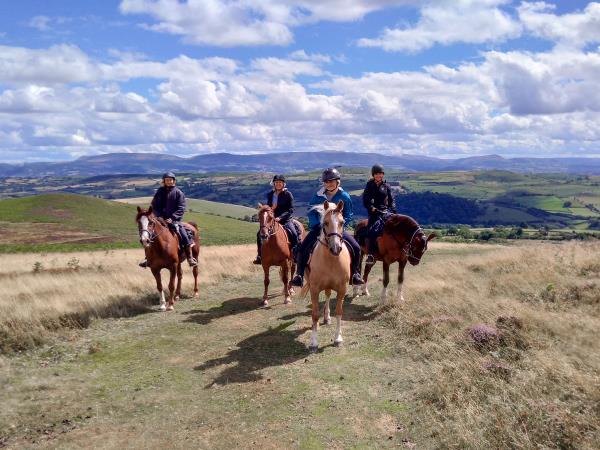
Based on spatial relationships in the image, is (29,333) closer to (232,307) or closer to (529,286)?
(232,307)

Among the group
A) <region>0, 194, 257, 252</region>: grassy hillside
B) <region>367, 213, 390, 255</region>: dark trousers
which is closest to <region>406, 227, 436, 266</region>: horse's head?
<region>367, 213, 390, 255</region>: dark trousers

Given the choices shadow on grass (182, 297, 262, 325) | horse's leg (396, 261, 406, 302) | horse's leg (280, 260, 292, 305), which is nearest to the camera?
shadow on grass (182, 297, 262, 325)

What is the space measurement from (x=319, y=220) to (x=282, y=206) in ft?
15.6

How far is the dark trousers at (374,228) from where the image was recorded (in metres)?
14.6

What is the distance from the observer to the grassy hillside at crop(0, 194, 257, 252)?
205 feet

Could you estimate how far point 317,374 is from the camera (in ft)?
28.5

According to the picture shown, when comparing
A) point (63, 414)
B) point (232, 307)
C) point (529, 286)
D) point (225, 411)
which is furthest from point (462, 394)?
point (232, 307)

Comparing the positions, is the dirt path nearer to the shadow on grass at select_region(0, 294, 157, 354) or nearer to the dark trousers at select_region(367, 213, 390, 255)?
the shadow on grass at select_region(0, 294, 157, 354)

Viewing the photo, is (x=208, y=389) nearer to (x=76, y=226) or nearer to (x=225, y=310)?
(x=225, y=310)

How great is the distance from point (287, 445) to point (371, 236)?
30.8 feet

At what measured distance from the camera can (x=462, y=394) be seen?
6883 mm

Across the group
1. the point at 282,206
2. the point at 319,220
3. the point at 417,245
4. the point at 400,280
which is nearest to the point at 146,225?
the point at 282,206

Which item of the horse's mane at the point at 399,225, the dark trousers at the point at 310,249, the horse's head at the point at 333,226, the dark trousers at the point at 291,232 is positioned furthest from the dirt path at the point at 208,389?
the dark trousers at the point at 291,232

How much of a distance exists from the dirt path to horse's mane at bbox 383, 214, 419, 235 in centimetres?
335
